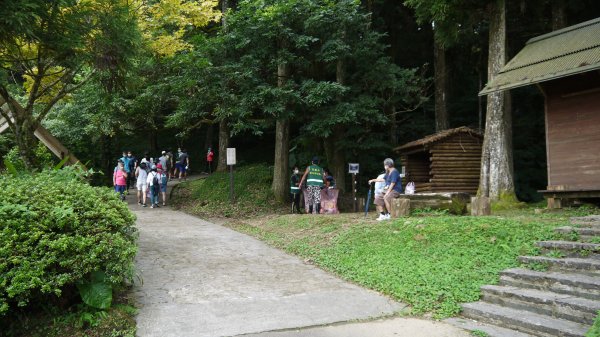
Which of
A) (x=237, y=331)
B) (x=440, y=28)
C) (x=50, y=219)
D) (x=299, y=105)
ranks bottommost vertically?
(x=237, y=331)

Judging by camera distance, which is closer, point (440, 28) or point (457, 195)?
point (457, 195)

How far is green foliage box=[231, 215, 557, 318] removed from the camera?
21.7 ft

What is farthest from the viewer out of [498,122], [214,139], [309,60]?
[214,139]

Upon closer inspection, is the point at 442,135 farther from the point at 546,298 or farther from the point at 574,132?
the point at 546,298

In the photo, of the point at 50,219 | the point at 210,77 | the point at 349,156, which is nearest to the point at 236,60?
the point at 210,77

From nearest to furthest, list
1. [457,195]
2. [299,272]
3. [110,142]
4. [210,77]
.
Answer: [299,272], [457,195], [210,77], [110,142]

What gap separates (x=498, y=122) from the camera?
46.8ft

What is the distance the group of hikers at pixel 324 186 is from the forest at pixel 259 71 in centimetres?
174

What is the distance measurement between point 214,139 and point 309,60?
820 inches

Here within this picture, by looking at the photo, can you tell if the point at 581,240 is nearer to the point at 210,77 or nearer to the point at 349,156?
the point at 210,77

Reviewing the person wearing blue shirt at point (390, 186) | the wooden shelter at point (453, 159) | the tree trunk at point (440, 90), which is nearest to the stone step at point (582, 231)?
the person wearing blue shirt at point (390, 186)

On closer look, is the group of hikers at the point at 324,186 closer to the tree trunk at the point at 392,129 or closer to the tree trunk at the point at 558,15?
the tree trunk at the point at 392,129

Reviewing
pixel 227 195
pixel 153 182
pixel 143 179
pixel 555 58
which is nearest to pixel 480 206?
pixel 555 58

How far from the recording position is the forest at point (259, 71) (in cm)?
1026
